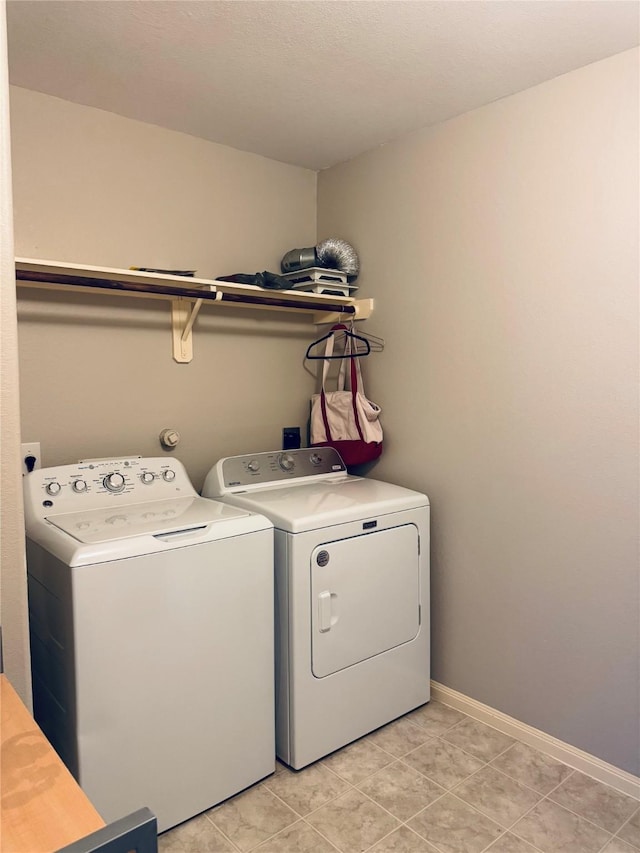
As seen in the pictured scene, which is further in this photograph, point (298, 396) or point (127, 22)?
point (298, 396)

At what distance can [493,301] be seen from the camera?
2.28m

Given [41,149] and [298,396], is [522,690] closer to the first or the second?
[298,396]

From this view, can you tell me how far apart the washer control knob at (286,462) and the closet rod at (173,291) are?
2.09ft

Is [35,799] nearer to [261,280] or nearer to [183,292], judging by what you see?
[183,292]

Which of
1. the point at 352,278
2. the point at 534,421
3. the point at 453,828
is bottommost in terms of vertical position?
the point at 453,828

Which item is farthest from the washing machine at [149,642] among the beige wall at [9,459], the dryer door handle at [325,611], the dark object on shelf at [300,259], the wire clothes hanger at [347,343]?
the dark object on shelf at [300,259]

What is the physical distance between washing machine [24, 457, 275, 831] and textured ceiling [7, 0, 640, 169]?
4.31ft

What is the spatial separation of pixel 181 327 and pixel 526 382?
1.37m

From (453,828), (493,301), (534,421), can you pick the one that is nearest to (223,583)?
(453,828)

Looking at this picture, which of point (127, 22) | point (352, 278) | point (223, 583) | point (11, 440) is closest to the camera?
point (11, 440)

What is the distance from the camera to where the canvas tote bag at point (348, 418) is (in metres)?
2.64

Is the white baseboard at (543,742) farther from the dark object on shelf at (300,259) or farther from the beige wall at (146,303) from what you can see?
the dark object on shelf at (300,259)

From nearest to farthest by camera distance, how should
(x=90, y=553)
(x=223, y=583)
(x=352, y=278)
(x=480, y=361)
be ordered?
(x=90, y=553)
(x=223, y=583)
(x=480, y=361)
(x=352, y=278)

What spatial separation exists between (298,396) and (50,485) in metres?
1.29
